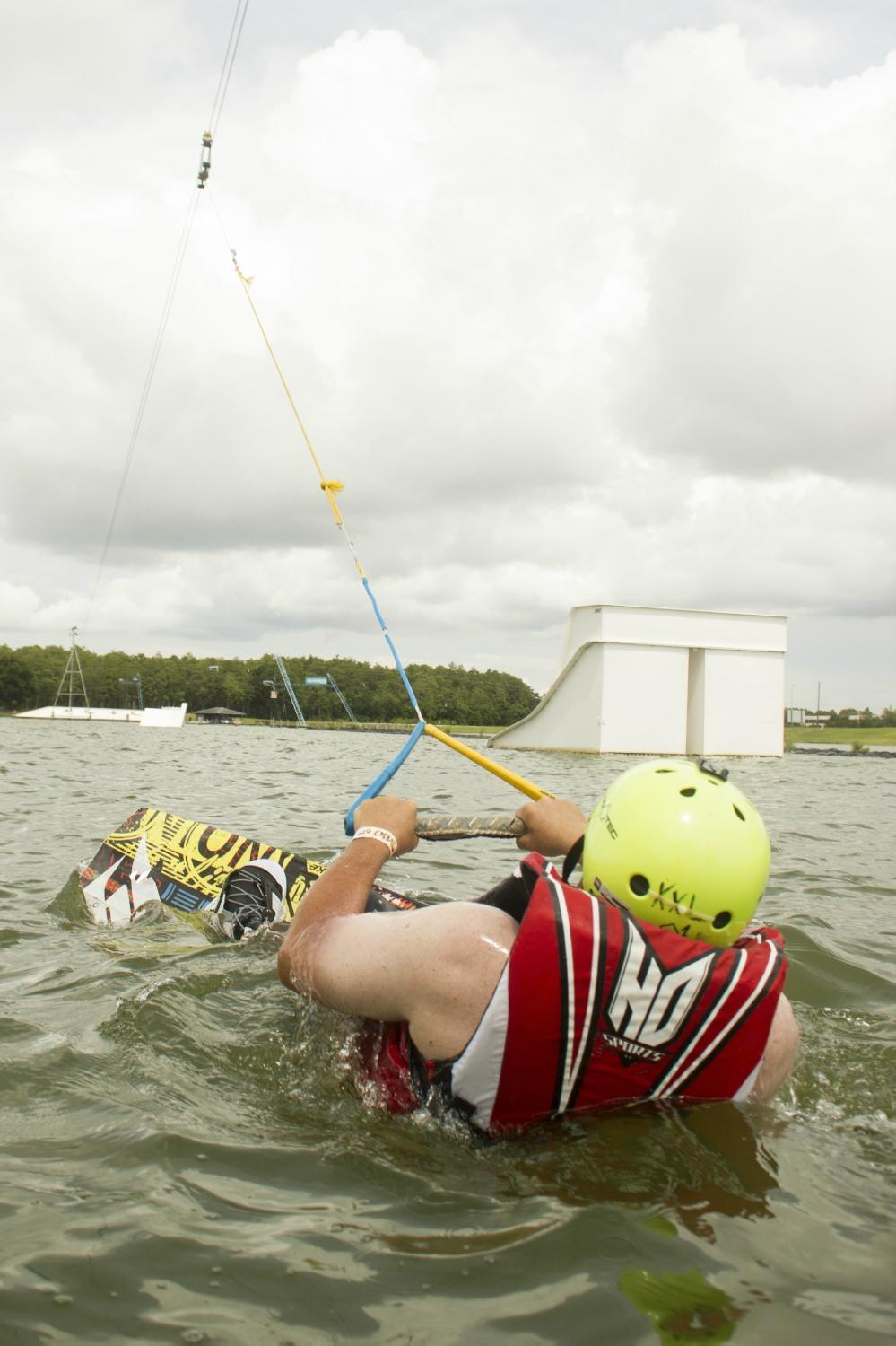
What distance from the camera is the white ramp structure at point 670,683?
5728 centimetres

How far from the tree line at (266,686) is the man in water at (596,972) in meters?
112

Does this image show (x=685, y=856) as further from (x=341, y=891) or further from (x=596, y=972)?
(x=341, y=891)

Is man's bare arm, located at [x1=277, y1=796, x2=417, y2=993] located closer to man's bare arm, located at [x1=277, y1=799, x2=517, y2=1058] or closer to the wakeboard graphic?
man's bare arm, located at [x1=277, y1=799, x2=517, y2=1058]

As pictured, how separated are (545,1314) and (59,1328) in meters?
1.09

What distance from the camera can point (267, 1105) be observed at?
3492 mm

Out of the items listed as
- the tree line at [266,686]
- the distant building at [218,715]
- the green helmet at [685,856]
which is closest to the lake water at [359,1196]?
the green helmet at [685,856]

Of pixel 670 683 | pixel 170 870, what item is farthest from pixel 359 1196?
pixel 670 683

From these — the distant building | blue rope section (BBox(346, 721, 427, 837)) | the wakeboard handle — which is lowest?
the distant building

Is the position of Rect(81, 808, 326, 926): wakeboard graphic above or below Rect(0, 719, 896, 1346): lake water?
above

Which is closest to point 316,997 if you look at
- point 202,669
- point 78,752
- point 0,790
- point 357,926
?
point 357,926

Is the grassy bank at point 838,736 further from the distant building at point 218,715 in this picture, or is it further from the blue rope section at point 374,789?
the blue rope section at point 374,789

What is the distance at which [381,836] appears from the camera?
3.33m

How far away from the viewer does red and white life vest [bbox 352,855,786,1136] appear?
2635mm

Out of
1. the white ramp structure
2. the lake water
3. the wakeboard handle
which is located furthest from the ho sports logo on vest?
the white ramp structure
